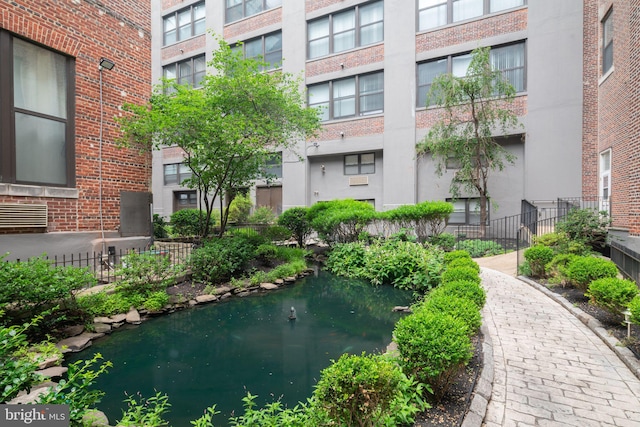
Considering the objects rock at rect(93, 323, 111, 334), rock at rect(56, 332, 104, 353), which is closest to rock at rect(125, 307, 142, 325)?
rock at rect(93, 323, 111, 334)

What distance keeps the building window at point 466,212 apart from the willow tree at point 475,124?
1.98 ft

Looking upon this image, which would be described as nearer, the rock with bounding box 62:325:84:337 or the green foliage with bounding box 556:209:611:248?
the rock with bounding box 62:325:84:337

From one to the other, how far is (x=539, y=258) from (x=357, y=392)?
24.6ft

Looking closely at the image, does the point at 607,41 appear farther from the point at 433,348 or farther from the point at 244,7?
the point at 244,7

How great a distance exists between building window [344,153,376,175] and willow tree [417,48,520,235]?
10.4 feet

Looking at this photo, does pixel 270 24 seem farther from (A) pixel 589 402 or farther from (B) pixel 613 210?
(A) pixel 589 402

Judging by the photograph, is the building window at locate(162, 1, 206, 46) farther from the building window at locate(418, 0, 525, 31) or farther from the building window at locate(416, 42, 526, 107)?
the building window at locate(416, 42, 526, 107)

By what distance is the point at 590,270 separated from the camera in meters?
5.77

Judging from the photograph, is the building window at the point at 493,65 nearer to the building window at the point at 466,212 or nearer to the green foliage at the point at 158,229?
the building window at the point at 466,212

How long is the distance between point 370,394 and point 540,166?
1389cm

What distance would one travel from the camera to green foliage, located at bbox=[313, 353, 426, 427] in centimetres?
235

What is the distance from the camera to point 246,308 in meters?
7.34

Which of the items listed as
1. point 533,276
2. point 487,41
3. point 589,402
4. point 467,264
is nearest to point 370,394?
point 589,402

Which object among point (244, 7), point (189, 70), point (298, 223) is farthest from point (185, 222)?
point (244, 7)
